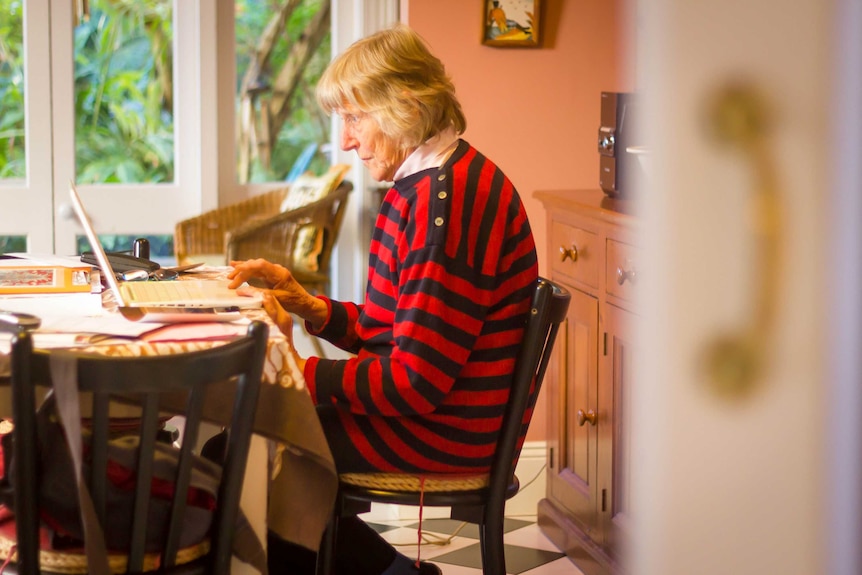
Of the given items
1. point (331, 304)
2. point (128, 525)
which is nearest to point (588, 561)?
point (331, 304)

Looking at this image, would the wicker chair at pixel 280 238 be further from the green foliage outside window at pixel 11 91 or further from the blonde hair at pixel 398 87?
the blonde hair at pixel 398 87

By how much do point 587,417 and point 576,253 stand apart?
16.3 inches

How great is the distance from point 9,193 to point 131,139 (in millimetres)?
529

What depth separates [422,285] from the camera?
1.62 metres

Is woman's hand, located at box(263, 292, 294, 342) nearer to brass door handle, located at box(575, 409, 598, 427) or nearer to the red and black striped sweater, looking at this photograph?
the red and black striped sweater

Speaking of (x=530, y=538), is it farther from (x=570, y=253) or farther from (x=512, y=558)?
(x=570, y=253)

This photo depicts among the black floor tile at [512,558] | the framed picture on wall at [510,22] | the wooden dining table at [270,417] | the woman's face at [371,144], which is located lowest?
the black floor tile at [512,558]

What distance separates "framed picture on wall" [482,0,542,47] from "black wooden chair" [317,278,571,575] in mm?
1664

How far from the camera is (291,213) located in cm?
388

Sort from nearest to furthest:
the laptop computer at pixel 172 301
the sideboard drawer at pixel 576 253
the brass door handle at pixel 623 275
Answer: the laptop computer at pixel 172 301 → the brass door handle at pixel 623 275 → the sideboard drawer at pixel 576 253

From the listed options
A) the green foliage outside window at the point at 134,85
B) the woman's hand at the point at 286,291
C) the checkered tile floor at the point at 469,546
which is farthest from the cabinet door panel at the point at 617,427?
the green foliage outside window at the point at 134,85

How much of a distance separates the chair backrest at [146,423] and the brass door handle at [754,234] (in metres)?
1.01

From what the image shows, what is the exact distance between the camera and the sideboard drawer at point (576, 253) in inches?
99.8

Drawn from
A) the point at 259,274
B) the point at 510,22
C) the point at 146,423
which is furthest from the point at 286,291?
the point at 510,22
